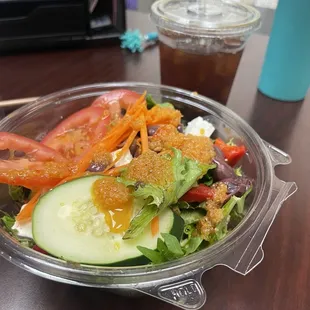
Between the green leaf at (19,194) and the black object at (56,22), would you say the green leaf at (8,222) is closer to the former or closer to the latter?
the green leaf at (19,194)

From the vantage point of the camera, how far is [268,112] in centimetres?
152

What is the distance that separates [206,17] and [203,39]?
3.5 inches

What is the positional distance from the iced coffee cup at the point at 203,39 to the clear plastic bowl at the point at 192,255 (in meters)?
0.25

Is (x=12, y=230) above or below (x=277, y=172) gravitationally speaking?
above

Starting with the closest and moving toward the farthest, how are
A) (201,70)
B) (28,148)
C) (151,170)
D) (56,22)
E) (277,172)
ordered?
(151,170), (28,148), (277,172), (201,70), (56,22)

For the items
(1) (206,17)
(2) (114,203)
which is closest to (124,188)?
(2) (114,203)

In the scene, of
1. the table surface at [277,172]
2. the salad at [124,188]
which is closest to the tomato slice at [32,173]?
the salad at [124,188]

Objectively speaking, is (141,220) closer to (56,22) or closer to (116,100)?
(116,100)

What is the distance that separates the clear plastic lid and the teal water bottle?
14 centimetres

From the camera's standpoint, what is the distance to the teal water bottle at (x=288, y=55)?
138 cm

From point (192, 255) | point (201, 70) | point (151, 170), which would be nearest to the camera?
point (192, 255)

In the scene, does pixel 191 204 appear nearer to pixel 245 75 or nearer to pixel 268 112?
pixel 268 112

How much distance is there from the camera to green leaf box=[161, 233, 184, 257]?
2.35ft

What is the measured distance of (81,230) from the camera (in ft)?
2.41
